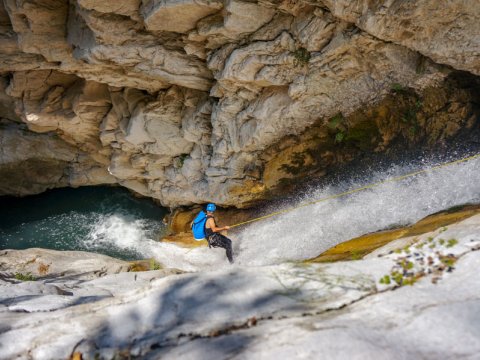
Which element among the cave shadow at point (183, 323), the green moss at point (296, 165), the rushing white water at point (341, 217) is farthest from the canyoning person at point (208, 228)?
the cave shadow at point (183, 323)

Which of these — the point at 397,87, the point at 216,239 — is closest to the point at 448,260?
the point at 397,87

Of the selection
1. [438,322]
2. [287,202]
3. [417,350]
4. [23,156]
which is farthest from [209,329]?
[23,156]

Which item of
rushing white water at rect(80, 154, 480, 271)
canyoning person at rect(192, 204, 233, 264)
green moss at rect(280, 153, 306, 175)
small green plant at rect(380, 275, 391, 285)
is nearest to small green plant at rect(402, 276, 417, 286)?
small green plant at rect(380, 275, 391, 285)

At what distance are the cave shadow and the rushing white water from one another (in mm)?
6267

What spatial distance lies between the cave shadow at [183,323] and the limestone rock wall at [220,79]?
21.5 feet

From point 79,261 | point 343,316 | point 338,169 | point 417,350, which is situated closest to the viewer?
point 417,350

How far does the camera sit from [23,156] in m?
18.0

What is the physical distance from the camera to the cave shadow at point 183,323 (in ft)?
14.8

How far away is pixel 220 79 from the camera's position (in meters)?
11.1

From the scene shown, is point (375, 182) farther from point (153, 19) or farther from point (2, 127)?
point (2, 127)

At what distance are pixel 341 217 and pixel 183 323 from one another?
7414 mm

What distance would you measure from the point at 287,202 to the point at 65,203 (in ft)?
41.8

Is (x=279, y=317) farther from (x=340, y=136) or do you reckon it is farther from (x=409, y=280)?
(x=340, y=136)

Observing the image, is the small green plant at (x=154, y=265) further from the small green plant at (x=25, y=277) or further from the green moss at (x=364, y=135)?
the green moss at (x=364, y=135)
